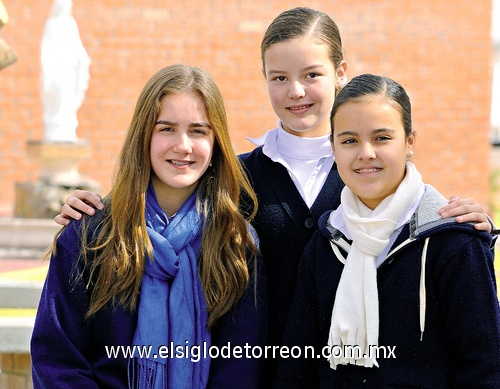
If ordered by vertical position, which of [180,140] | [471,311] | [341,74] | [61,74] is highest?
[61,74]

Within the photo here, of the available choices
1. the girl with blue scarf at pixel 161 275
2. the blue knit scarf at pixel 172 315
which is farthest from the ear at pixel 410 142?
the blue knit scarf at pixel 172 315

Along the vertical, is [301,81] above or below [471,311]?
above

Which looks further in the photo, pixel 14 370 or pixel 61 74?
pixel 61 74

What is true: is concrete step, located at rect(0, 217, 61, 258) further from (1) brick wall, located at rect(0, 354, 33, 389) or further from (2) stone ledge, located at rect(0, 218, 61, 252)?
(1) brick wall, located at rect(0, 354, 33, 389)

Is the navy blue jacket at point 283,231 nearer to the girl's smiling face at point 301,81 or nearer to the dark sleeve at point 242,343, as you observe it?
the dark sleeve at point 242,343

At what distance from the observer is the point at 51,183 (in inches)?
301

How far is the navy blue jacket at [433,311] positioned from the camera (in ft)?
7.07

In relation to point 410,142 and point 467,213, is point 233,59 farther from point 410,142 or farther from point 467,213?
point 467,213

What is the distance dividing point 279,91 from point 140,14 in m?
6.80

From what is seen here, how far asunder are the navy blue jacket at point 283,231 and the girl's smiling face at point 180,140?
288 mm

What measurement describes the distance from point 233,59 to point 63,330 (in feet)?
23.1

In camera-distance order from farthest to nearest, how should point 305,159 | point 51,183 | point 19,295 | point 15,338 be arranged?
point 51,183 → point 19,295 → point 15,338 → point 305,159

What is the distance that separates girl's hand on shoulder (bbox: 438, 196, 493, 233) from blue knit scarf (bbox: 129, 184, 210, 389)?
784mm

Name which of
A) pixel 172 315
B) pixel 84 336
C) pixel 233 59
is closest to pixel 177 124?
pixel 172 315
